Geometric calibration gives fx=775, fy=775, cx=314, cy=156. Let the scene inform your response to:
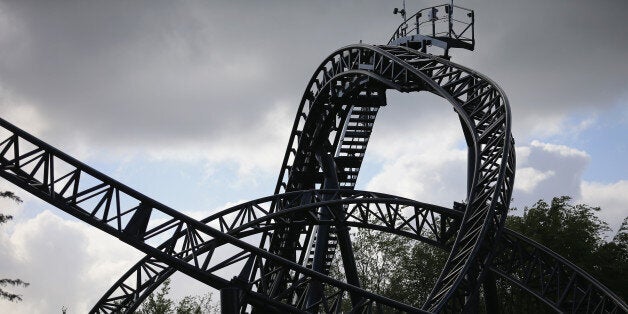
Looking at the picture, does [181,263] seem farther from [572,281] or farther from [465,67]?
[572,281]

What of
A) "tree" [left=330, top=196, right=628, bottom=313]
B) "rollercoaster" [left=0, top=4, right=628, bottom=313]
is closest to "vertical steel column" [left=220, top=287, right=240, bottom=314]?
"rollercoaster" [left=0, top=4, right=628, bottom=313]

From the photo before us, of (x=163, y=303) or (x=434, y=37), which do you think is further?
(x=163, y=303)

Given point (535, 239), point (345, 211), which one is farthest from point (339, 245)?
point (535, 239)

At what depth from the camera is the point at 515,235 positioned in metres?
19.4

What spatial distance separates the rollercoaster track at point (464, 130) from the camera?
614 inches

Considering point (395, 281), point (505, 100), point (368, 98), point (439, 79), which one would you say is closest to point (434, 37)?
point (368, 98)

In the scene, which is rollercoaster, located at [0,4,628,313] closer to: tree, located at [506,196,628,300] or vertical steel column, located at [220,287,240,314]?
vertical steel column, located at [220,287,240,314]

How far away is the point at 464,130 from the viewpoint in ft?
62.9

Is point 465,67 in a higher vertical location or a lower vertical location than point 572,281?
higher

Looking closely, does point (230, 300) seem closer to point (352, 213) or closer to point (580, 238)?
point (352, 213)

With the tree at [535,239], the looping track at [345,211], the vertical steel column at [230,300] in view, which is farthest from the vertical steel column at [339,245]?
the tree at [535,239]

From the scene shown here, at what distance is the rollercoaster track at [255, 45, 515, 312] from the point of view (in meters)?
15.6

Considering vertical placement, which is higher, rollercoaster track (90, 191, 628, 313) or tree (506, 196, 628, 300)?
tree (506, 196, 628, 300)

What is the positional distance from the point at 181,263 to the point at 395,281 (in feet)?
104
